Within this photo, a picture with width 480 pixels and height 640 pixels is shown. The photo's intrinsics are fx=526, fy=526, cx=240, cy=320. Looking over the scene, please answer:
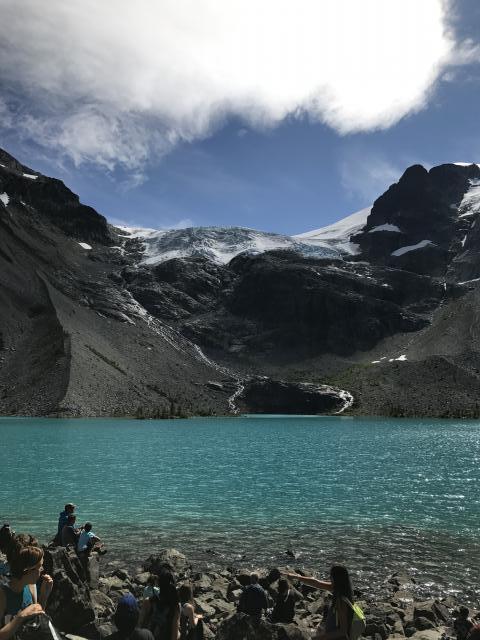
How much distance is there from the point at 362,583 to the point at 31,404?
131637 millimetres

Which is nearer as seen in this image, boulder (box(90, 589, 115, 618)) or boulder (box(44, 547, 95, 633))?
boulder (box(44, 547, 95, 633))

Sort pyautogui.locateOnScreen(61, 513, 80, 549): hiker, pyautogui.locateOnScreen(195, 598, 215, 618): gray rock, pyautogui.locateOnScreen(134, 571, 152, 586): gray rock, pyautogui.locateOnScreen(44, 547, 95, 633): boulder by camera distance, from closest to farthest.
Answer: pyautogui.locateOnScreen(44, 547, 95, 633): boulder → pyautogui.locateOnScreen(195, 598, 215, 618): gray rock → pyautogui.locateOnScreen(134, 571, 152, 586): gray rock → pyautogui.locateOnScreen(61, 513, 80, 549): hiker

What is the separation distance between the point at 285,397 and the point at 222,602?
175 metres

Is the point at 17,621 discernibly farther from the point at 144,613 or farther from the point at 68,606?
the point at 68,606

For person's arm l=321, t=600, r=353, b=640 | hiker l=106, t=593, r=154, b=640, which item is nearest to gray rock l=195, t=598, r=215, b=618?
hiker l=106, t=593, r=154, b=640

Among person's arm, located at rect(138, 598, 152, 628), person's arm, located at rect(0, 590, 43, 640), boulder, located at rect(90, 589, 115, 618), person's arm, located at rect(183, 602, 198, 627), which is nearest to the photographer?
person's arm, located at rect(0, 590, 43, 640)

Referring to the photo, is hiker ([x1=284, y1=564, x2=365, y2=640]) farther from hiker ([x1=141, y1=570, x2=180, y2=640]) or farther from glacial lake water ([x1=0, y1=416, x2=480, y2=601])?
glacial lake water ([x1=0, y1=416, x2=480, y2=601])

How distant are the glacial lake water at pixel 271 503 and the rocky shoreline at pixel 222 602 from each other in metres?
1.81

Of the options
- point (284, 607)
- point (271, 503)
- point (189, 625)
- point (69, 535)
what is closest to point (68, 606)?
point (189, 625)

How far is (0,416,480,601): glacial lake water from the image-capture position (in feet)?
79.6

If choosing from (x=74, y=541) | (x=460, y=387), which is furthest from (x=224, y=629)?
(x=460, y=387)

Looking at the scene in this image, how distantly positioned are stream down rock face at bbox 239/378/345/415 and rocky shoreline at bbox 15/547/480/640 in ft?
533

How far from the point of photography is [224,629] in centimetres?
1274

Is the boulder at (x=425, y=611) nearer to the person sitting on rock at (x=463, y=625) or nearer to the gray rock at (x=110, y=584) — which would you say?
the person sitting on rock at (x=463, y=625)
